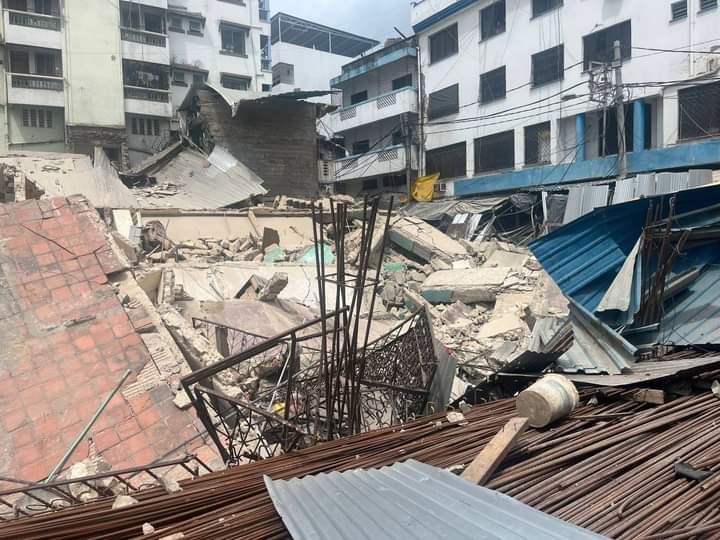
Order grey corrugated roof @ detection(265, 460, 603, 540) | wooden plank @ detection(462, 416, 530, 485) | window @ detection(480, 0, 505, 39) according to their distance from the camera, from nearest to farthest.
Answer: grey corrugated roof @ detection(265, 460, 603, 540) < wooden plank @ detection(462, 416, 530, 485) < window @ detection(480, 0, 505, 39)

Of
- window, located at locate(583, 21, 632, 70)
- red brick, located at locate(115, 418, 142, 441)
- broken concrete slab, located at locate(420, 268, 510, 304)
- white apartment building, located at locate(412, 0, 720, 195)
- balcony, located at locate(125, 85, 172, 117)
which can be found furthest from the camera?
balcony, located at locate(125, 85, 172, 117)

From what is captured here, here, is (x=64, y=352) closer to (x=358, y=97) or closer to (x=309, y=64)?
(x=358, y=97)

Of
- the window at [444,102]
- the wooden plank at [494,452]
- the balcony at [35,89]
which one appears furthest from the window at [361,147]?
the wooden plank at [494,452]

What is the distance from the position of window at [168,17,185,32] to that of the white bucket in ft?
96.6

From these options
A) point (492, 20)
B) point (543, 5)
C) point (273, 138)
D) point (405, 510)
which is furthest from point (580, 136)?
point (405, 510)

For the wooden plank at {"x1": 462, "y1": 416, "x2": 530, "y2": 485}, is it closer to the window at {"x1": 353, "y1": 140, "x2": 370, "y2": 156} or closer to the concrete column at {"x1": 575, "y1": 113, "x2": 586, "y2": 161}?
the concrete column at {"x1": 575, "y1": 113, "x2": 586, "y2": 161}

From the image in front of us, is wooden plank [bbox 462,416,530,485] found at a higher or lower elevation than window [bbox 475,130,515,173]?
lower

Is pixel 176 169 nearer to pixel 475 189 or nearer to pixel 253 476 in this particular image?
pixel 475 189

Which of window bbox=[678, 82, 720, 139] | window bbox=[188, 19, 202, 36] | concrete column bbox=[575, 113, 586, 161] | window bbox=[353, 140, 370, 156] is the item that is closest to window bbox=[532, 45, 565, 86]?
concrete column bbox=[575, 113, 586, 161]

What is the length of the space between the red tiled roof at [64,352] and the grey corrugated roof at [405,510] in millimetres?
2526

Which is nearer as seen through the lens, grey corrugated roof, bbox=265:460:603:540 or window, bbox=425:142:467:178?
grey corrugated roof, bbox=265:460:603:540

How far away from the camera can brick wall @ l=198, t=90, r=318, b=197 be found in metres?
20.5

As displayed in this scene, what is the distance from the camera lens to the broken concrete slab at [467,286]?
41.6 ft

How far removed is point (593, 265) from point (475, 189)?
16.6 meters
